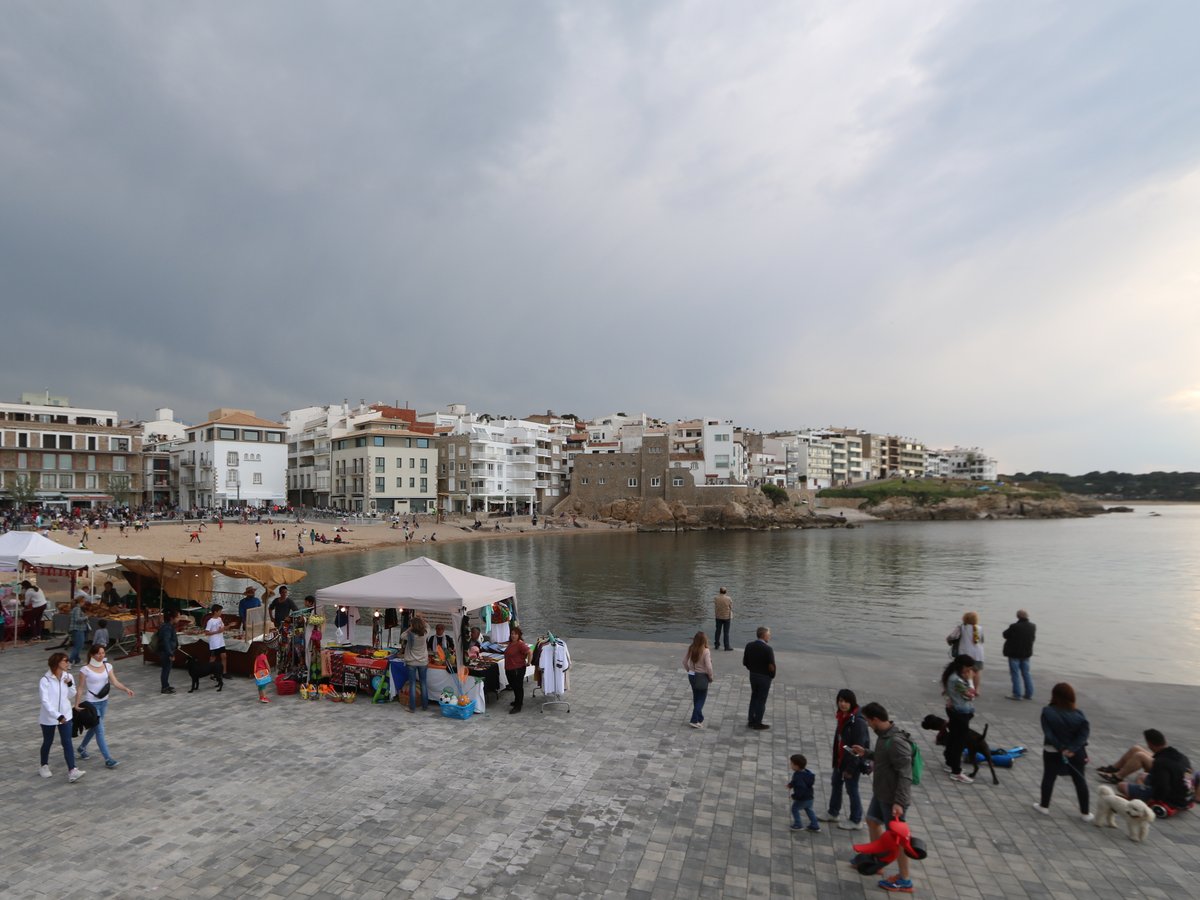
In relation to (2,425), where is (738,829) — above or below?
below

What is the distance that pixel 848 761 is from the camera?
668 cm

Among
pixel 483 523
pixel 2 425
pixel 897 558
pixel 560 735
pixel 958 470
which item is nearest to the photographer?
pixel 560 735

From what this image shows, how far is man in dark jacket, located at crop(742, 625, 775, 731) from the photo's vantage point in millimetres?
9453

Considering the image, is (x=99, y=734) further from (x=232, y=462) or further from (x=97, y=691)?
(x=232, y=462)

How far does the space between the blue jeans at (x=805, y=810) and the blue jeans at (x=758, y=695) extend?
2.68 metres

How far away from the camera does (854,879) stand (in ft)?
19.3

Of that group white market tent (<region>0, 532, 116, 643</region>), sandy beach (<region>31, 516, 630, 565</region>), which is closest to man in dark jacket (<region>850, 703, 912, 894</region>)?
white market tent (<region>0, 532, 116, 643</region>)

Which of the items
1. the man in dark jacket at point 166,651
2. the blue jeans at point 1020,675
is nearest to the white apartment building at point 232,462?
the man in dark jacket at point 166,651

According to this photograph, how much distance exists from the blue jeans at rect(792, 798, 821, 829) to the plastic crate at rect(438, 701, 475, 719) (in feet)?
18.1

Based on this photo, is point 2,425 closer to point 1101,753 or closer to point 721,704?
point 721,704

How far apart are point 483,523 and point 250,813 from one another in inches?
2894

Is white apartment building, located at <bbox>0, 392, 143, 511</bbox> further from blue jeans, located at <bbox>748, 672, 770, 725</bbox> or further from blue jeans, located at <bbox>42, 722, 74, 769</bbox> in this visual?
blue jeans, located at <bbox>748, 672, 770, 725</bbox>

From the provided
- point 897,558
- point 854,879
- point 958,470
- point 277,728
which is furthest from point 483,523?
point 958,470

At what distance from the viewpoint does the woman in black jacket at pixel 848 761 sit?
22.0 ft
